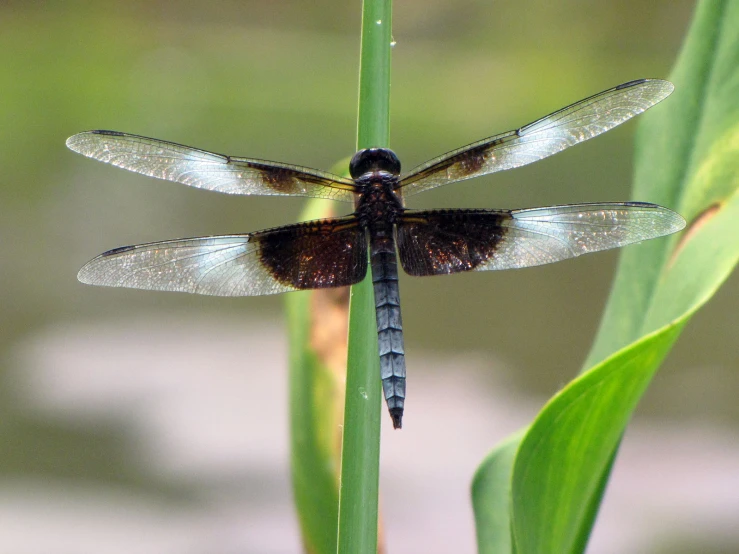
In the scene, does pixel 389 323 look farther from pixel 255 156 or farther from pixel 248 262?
pixel 255 156

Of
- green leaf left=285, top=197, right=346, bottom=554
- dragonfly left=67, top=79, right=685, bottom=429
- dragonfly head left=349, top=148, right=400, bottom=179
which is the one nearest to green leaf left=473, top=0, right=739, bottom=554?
dragonfly left=67, top=79, right=685, bottom=429

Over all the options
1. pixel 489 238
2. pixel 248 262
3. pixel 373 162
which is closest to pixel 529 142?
pixel 489 238

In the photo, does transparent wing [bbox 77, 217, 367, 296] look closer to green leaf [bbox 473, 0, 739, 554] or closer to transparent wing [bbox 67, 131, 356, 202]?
transparent wing [bbox 67, 131, 356, 202]

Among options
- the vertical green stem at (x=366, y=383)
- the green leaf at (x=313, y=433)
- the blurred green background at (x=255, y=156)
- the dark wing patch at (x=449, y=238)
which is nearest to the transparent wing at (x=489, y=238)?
the dark wing patch at (x=449, y=238)

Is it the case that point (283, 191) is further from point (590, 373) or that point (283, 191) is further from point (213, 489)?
point (213, 489)

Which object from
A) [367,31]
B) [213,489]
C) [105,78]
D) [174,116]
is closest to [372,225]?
[367,31]

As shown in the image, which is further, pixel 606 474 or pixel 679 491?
pixel 679 491

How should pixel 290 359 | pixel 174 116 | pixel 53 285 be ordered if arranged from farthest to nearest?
pixel 174 116 → pixel 53 285 → pixel 290 359
